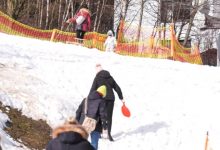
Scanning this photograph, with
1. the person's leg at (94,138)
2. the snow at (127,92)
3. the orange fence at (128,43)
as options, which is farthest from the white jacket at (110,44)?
the person's leg at (94,138)

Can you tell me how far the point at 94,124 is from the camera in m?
10.3

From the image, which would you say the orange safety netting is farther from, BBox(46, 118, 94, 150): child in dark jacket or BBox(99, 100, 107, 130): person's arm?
BBox(46, 118, 94, 150): child in dark jacket

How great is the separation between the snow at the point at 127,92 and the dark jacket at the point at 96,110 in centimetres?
119

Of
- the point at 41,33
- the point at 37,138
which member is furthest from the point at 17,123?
the point at 41,33

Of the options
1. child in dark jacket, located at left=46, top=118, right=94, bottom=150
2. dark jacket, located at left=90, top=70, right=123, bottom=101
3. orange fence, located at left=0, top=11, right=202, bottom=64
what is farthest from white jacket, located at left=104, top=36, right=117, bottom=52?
child in dark jacket, located at left=46, top=118, right=94, bottom=150

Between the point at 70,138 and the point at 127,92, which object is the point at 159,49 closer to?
the point at 127,92

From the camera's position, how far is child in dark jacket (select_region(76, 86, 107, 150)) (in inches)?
412

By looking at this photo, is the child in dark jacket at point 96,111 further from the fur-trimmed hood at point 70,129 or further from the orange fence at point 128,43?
the orange fence at point 128,43

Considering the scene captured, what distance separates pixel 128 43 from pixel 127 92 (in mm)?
10290

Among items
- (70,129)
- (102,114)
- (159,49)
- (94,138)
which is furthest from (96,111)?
(159,49)

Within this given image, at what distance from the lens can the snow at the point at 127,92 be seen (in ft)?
40.2

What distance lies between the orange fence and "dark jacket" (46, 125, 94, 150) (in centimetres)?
1890

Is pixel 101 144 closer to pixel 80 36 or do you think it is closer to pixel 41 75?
pixel 41 75

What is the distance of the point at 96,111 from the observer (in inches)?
414
